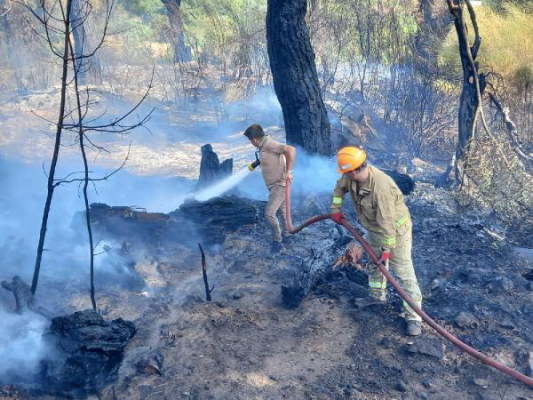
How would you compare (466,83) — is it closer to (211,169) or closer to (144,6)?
(211,169)

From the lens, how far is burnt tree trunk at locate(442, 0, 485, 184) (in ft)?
25.3

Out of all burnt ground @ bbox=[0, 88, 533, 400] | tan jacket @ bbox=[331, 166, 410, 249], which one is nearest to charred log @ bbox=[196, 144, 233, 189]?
burnt ground @ bbox=[0, 88, 533, 400]

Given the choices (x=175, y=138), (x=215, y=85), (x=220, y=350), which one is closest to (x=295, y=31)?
(x=220, y=350)

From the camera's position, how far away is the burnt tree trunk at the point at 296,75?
7.81 meters

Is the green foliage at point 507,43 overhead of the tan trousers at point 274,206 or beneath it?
overhead

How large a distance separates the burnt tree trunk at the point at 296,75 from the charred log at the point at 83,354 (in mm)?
5037

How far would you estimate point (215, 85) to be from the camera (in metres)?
15.5

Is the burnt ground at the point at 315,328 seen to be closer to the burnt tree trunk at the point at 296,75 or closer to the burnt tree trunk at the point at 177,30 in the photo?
the burnt tree trunk at the point at 296,75

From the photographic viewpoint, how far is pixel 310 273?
552 cm

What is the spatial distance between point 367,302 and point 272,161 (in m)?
2.31

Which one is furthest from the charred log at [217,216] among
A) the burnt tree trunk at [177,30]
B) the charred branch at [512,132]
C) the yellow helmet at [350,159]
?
the burnt tree trunk at [177,30]

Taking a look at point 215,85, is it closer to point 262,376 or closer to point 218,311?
point 218,311

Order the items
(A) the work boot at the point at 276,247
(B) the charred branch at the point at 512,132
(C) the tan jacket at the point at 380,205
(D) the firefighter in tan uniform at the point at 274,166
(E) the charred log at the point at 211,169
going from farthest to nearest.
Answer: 1. (E) the charred log at the point at 211,169
2. (B) the charred branch at the point at 512,132
3. (A) the work boot at the point at 276,247
4. (D) the firefighter in tan uniform at the point at 274,166
5. (C) the tan jacket at the point at 380,205

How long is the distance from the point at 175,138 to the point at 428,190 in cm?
787
